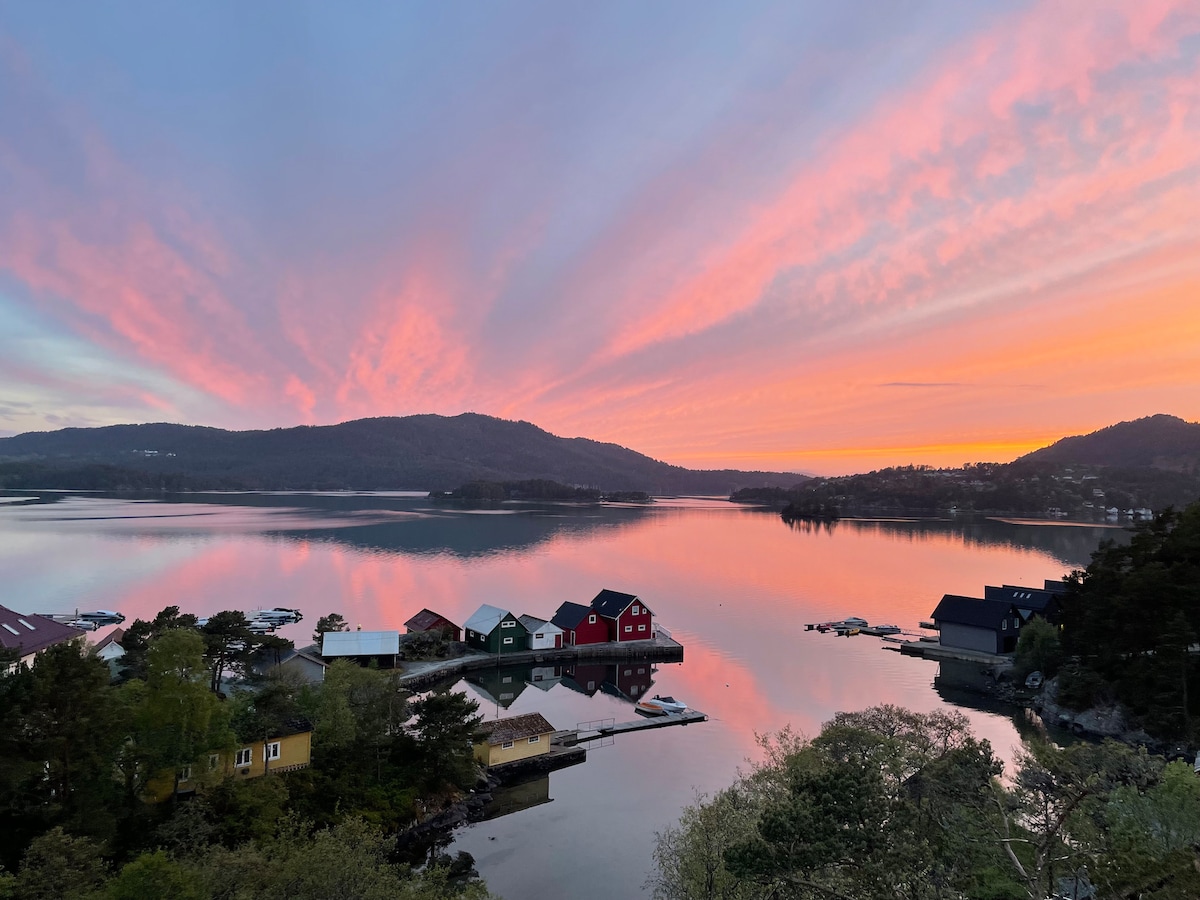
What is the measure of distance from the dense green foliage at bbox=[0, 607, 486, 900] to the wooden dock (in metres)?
4.94

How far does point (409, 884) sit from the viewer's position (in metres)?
10.1

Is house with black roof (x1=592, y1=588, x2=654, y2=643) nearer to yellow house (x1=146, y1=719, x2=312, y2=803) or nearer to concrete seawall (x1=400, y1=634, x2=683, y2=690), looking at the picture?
concrete seawall (x1=400, y1=634, x2=683, y2=690)

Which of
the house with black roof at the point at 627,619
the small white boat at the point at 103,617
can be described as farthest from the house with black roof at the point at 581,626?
the small white boat at the point at 103,617

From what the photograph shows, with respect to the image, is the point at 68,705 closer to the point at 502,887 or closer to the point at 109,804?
the point at 109,804

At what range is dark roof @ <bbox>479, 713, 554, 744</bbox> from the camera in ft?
64.2

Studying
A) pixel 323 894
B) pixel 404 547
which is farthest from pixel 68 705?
pixel 404 547

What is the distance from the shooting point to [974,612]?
34.7 meters

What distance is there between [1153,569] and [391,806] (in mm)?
25589

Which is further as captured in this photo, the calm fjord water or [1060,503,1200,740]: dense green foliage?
[1060,503,1200,740]: dense green foliage

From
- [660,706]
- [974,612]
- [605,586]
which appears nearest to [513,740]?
[660,706]

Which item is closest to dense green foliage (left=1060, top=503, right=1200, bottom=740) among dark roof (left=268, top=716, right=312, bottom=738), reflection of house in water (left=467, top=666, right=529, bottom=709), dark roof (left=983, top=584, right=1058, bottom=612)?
dark roof (left=983, top=584, right=1058, bottom=612)

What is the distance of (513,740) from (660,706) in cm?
768

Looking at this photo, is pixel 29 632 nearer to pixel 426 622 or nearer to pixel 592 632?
pixel 426 622

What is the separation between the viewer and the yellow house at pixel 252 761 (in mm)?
12859
